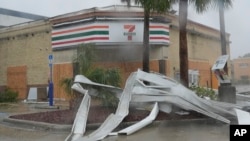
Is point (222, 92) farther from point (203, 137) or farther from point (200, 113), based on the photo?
point (203, 137)

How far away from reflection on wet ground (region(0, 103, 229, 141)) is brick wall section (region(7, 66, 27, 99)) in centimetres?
1514

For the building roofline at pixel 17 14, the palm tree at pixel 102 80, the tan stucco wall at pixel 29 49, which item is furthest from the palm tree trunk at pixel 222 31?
the building roofline at pixel 17 14

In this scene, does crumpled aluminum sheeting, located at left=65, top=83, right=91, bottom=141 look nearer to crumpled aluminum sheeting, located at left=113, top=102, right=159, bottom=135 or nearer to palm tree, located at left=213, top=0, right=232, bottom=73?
crumpled aluminum sheeting, located at left=113, top=102, right=159, bottom=135

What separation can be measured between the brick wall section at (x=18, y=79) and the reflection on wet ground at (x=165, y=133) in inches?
596

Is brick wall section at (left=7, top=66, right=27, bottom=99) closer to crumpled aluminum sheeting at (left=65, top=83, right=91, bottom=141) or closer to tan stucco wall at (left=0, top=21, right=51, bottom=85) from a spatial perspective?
tan stucco wall at (left=0, top=21, right=51, bottom=85)

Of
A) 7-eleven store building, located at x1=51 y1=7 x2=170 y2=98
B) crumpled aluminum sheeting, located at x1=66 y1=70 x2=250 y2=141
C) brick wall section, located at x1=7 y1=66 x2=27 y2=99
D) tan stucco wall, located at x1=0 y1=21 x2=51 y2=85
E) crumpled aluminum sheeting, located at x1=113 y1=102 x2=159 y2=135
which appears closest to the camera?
crumpled aluminum sheeting, located at x1=113 y1=102 x2=159 y2=135

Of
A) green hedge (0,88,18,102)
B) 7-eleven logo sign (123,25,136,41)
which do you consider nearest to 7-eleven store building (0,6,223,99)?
7-eleven logo sign (123,25,136,41)

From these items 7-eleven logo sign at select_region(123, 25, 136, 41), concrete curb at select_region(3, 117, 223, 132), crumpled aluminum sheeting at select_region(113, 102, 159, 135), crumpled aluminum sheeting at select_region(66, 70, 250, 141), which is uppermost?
7-eleven logo sign at select_region(123, 25, 136, 41)

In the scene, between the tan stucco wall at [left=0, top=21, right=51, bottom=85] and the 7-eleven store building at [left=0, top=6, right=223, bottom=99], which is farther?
the tan stucco wall at [left=0, top=21, right=51, bottom=85]

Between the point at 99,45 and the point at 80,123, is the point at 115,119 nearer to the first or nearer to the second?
the point at 80,123

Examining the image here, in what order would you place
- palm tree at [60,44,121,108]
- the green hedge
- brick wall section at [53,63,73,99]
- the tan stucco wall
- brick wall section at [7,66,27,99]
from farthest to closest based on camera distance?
brick wall section at [7,66,27,99]
the tan stucco wall
the green hedge
brick wall section at [53,63,73,99]
palm tree at [60,44,121,108]

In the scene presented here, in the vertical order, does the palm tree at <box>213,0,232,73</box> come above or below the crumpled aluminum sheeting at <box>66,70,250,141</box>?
above

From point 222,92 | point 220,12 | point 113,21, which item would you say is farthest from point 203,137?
point 113,21

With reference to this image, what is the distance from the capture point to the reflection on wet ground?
→ 29.8 ft
